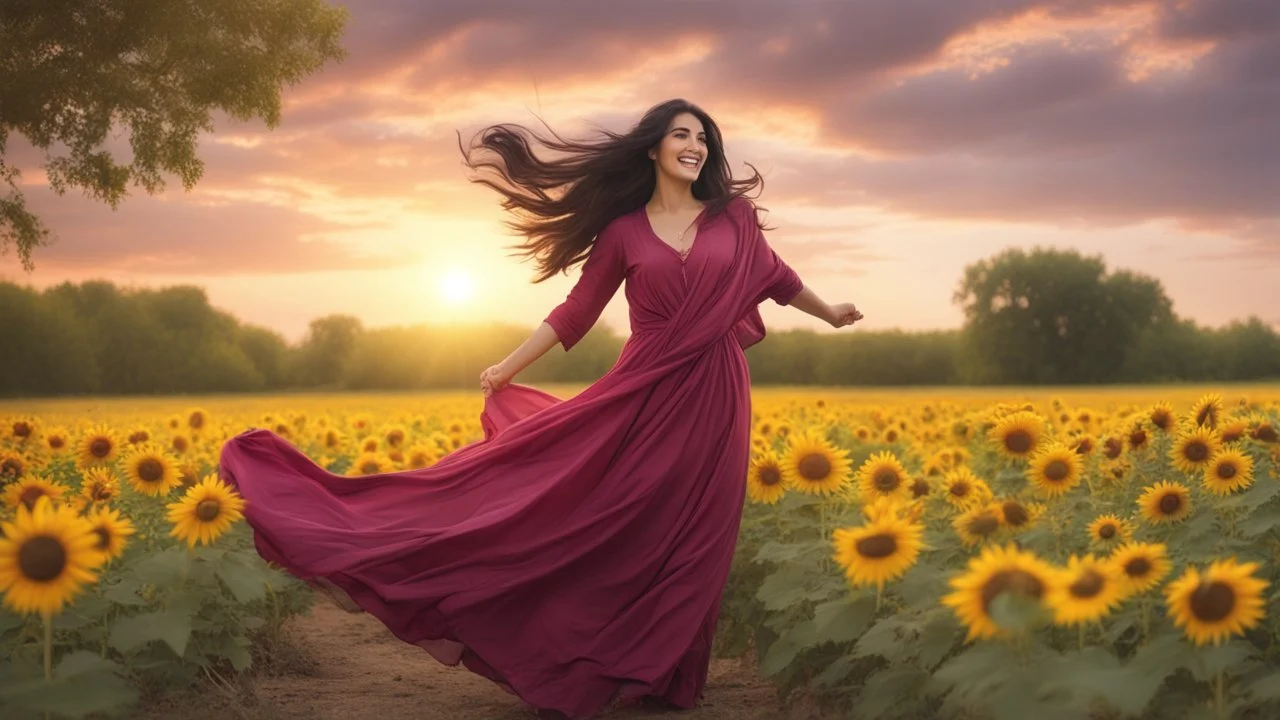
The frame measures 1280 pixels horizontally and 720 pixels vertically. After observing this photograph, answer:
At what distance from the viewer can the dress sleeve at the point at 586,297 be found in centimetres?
567

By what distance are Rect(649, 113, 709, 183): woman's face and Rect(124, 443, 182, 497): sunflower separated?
2768mm

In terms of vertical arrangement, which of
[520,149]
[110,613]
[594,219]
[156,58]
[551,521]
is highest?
[156,58]

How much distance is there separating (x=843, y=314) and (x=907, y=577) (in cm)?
223

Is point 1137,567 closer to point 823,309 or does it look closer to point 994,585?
point 994,585

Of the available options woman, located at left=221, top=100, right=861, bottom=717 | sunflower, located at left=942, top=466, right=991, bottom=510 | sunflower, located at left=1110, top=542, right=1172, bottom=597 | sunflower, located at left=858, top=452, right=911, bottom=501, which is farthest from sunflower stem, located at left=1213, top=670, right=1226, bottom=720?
woman, located at left=221, top=100, right=861, bottom=717

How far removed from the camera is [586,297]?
18.7 ft

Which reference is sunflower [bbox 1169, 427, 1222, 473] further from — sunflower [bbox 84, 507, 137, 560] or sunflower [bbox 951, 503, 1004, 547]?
sunflower [bbox 84, 507, 137, 560]

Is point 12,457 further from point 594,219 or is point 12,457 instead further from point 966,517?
point 966,517

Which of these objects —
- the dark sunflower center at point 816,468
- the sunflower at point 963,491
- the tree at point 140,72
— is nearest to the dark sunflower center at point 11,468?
the dark sunflower center at point 816,468

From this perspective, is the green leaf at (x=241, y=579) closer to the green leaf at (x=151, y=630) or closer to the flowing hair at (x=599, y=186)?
the green leaf at (x=151, y=630)

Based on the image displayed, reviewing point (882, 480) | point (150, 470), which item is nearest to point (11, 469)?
point (150, 470)

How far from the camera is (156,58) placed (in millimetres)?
17047

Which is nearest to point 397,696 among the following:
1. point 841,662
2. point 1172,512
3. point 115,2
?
point 841,662

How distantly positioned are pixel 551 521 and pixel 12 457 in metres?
2.93
